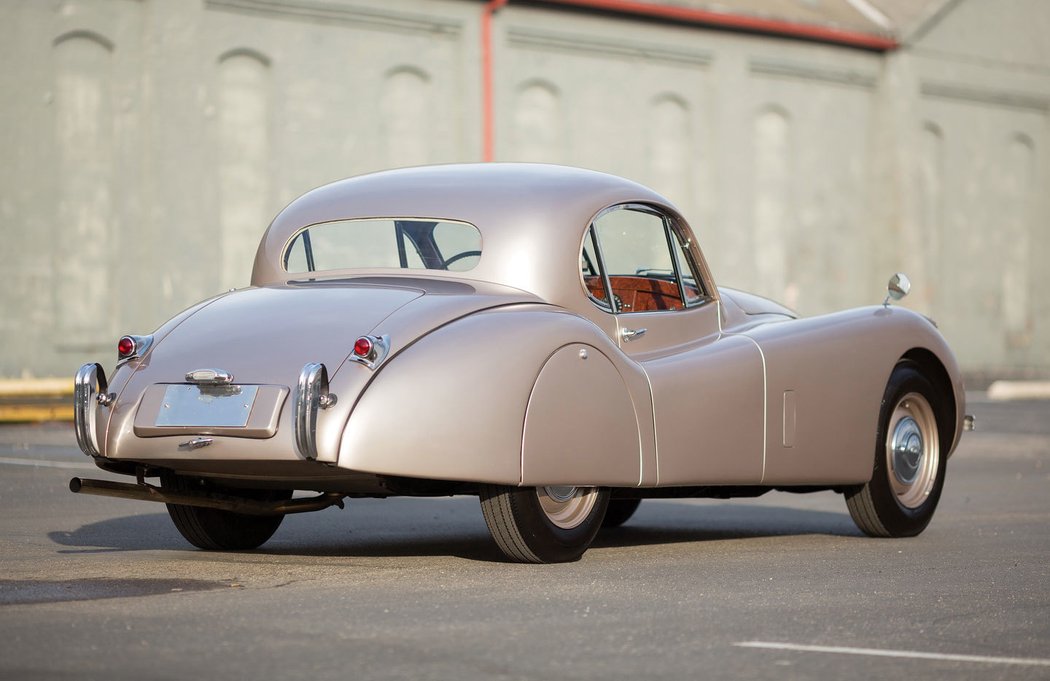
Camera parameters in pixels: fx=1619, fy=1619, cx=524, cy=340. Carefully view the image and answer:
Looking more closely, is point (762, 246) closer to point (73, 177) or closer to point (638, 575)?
point (73, 177)

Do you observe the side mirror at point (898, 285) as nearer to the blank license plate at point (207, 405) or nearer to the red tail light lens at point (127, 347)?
the blank license plate at point (207, 405)

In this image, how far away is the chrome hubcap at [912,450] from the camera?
8234 mm

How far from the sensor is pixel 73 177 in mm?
23156

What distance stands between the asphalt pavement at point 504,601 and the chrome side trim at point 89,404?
0.49m

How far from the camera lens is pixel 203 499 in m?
6.46

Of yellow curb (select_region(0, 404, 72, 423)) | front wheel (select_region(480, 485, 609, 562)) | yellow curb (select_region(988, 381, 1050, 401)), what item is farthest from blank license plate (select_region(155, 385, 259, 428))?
yellow curb (select_region(988, 381, 1050, 401))

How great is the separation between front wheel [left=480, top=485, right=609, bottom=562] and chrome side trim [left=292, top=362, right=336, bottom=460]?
81 cm

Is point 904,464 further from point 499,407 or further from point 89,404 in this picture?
point 89,404

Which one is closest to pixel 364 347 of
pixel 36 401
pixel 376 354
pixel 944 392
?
pixel 376 354

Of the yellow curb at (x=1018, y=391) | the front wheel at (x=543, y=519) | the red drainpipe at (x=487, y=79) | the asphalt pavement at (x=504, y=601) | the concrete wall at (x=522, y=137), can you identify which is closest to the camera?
the asphalt pavement at (x=504, y=601)

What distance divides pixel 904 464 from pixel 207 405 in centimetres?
379

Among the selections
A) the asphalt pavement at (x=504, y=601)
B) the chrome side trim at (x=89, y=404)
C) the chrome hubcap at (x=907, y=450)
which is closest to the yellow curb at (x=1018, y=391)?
the asphalt pavement at (x=504, y=601)

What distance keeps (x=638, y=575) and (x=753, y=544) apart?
1632mm

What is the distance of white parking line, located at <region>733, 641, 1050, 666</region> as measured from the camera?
461 centimetres
